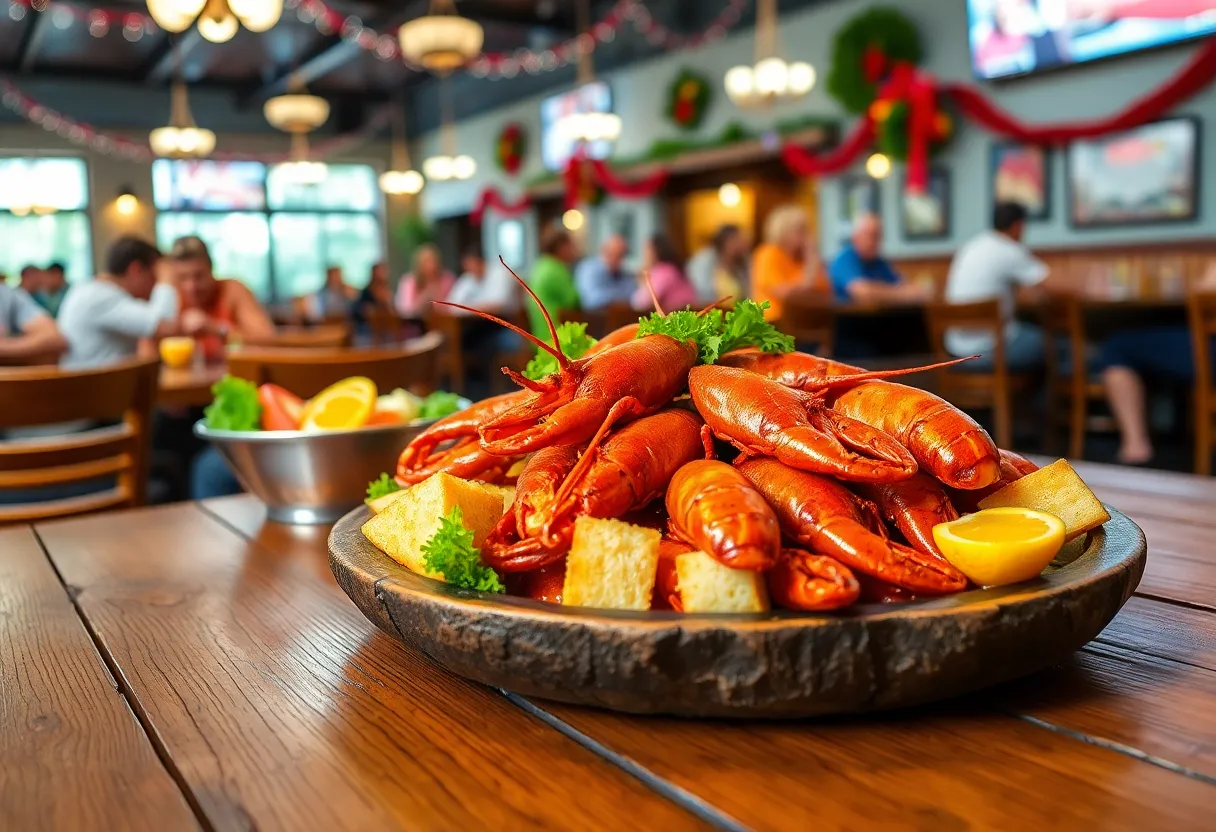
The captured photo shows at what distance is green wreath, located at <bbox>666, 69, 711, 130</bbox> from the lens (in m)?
10.5

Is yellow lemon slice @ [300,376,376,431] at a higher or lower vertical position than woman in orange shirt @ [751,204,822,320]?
lower

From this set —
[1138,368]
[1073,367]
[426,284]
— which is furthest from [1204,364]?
[426,284]

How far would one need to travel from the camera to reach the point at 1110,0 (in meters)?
6.98

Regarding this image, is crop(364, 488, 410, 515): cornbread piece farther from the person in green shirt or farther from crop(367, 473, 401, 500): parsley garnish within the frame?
the person in green shirt

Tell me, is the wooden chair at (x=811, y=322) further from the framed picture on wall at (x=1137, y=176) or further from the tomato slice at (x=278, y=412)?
the tomato slice at (x=278, y=412)

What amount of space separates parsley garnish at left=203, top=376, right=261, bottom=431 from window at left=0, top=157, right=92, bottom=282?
49.2 feet

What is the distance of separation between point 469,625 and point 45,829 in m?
0.24

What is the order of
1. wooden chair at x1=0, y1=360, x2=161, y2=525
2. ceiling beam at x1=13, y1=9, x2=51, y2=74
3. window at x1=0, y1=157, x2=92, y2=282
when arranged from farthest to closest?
1. window at x1=0, y1=157, x2=92, y2=282
2. ceiling beam at x1=13, y1=9, x2=51, y2=74
3. wooden chair at x1=0, y1=360, x2=161, y2=525

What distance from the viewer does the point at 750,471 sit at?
2.37 feet

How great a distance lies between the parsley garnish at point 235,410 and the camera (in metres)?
1.39

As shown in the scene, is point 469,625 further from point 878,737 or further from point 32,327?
point 32,327

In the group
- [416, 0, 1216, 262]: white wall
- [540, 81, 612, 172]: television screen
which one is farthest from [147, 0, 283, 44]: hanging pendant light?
[540, 81, 612, 172]: television screen

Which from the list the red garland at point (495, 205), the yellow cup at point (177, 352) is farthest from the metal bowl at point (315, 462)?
the red garland at point (495, 205)

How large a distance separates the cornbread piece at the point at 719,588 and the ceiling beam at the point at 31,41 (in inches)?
504
